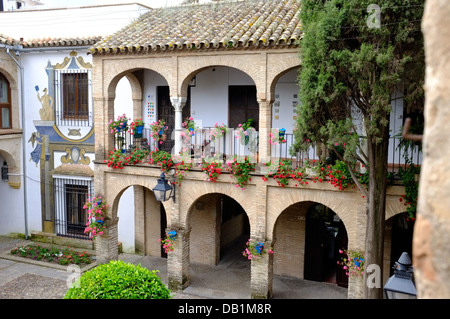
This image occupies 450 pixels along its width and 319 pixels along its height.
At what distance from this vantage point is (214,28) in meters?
11.6

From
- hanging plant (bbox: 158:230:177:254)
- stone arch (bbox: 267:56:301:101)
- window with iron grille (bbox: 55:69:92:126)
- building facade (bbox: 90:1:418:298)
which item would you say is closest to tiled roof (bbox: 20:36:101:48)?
window with iron grille (bbox: 55:69:92:126)

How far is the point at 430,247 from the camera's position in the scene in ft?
8.14

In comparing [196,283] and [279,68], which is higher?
[279,68]

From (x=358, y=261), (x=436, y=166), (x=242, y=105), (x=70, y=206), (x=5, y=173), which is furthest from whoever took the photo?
(x=5, y=173)

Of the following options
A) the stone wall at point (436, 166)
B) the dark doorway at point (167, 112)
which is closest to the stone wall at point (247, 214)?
the dark doorway at point (167, 112)

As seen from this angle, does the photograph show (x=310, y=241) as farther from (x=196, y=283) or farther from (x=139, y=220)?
(x=139, y=220)

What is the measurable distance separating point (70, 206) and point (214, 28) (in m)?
7.70

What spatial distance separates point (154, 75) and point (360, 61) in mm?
7676

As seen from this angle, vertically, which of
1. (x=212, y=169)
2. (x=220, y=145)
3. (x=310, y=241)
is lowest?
(x=310, y=241)

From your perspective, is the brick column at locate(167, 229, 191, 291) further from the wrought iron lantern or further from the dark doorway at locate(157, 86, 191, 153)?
the wrought iron lantern

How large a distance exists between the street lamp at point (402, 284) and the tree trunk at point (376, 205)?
4082 mm

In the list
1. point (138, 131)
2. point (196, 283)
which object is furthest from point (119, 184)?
point (196, 283)
